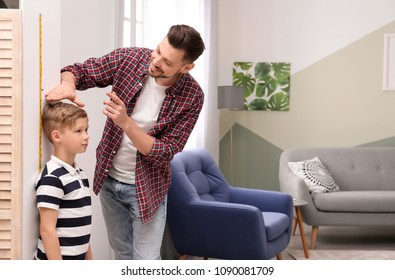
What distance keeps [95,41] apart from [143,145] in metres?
1.72

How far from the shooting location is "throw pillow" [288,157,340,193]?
5.58 meters

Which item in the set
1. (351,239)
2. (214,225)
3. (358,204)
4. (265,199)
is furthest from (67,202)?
(351,239)

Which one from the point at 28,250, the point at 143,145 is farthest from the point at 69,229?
the point at 143,145

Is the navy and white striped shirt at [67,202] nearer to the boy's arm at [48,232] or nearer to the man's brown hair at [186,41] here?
the boy's arm at [48,232]

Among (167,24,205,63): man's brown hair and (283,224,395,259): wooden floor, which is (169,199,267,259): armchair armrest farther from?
(167,24,205,63): man's brown hair

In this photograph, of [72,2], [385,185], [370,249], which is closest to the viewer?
[72,2]

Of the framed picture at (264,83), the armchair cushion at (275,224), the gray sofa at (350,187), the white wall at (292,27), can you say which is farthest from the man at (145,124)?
the white wall at (292,27)

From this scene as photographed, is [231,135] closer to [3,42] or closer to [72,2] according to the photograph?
[72,2]

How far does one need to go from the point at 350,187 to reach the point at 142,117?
423cm

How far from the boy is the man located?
1.45 ft

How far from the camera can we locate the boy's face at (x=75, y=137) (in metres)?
1.65

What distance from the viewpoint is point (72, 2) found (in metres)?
3.26

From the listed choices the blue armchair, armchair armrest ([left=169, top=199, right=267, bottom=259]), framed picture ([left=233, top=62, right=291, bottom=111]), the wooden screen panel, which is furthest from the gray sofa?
the wooden screen panel
